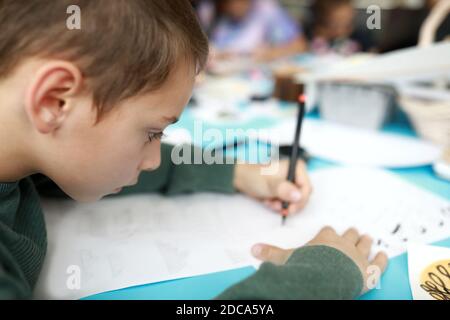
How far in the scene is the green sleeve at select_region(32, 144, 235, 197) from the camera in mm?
608

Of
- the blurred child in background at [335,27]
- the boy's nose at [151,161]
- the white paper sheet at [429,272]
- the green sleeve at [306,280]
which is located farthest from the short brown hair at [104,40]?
the blurred child in background at [335,27]

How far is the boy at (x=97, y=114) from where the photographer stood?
0.37 metres

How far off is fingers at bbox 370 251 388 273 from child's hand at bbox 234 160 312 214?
0.13m

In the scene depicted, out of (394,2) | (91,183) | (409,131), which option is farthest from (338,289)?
(394,2)

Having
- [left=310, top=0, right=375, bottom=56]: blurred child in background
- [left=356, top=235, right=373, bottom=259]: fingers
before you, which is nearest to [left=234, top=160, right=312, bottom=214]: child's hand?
[left=356, top=235, right=373, bottom=259]: fingers

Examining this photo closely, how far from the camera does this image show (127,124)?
1.37ft

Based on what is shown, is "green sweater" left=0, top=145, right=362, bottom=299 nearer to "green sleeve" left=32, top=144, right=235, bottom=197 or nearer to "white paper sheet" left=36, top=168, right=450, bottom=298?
"white paper sheet" left=36, top=168, right=450, bottom=298

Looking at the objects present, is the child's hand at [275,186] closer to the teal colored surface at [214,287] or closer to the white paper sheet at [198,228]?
the white paper sheet at [198,228]

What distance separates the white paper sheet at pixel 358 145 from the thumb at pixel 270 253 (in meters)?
0.31

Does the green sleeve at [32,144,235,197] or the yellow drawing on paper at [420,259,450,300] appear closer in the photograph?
the yellow drawing on paper at [420,259,450,300]

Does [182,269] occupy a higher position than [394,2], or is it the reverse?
[394,2]
